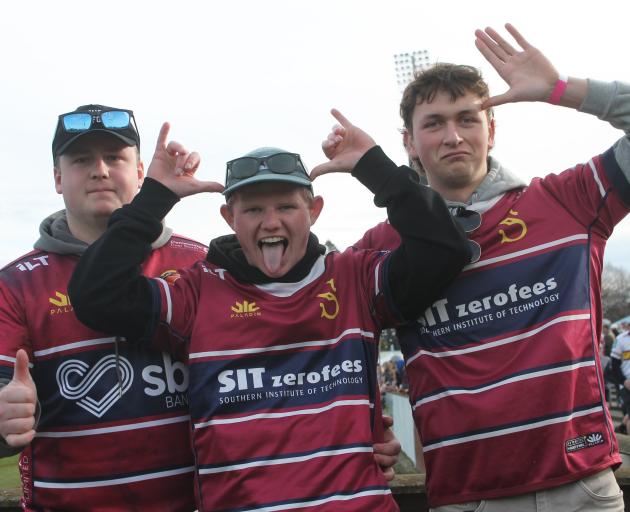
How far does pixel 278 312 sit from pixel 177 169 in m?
0.87

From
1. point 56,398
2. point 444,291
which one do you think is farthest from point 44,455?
point 444,291

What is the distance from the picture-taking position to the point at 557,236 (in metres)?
2.73

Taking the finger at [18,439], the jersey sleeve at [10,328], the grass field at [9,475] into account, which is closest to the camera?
the finger at [18,439]

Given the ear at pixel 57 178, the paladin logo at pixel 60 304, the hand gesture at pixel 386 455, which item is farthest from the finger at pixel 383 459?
the ear at pixel 57 178

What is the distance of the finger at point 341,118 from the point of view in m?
3.02

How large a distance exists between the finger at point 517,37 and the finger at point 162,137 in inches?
67.0

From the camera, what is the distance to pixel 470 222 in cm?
283

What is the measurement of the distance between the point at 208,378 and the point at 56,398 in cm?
75

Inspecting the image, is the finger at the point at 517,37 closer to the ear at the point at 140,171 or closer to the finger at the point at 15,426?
the ear at the point at 140,171

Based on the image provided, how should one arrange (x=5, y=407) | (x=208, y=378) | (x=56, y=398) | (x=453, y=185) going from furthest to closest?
1. (x=453, y=185)
2. (x=56, y=398)
3. (x=208, y=378)
4. (x=5, y=407)

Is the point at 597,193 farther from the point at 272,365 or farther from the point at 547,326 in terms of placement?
the point at 272,365

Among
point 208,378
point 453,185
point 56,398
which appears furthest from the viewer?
point 453,185

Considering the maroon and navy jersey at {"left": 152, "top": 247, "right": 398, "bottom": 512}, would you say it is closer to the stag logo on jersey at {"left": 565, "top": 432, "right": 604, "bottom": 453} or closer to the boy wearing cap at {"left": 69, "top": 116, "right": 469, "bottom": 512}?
the boy wearing cap at {"left": 69, "top": 116, "right": 469, "bottom": 512}

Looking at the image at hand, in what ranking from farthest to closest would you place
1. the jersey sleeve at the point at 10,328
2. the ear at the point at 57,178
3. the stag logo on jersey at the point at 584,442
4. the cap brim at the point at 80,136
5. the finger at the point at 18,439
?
the ear at the point at 57,178 < the cap brim at the point at 80,136 < the jersey sleeve at the point at 10,328 < the stag logo on jersey at the point at 584,442 < the finger at the point at 18,439
